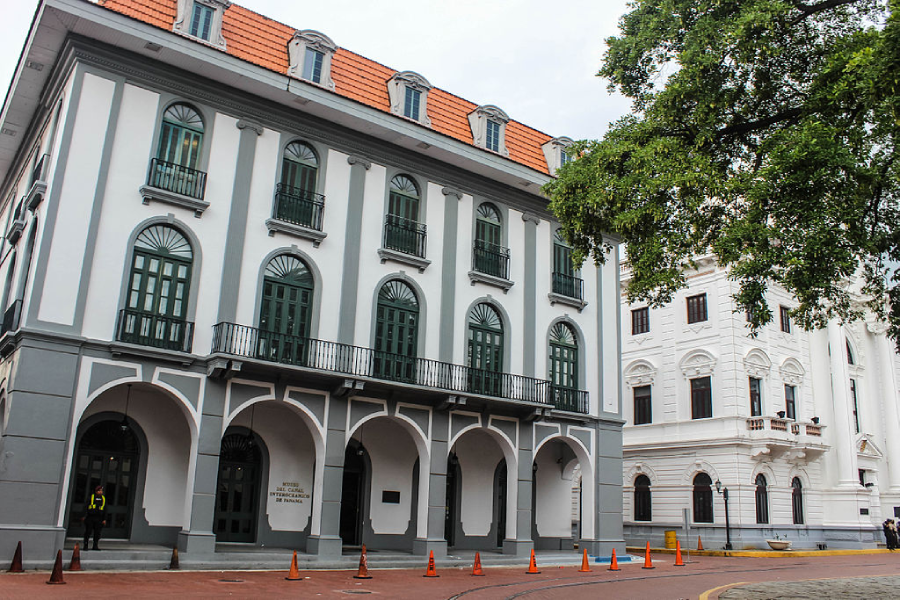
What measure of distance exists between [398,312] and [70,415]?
356 inches

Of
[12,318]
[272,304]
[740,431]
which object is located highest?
[272,304]

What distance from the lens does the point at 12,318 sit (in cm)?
1808

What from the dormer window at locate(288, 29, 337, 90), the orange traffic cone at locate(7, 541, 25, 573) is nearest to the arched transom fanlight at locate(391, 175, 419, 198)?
the dormer window at locate(288, 29, 337, 90)

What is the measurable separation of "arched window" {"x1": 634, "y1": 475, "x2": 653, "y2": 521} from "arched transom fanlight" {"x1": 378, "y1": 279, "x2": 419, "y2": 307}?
1816 cm

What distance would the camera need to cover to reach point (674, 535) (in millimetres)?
31281

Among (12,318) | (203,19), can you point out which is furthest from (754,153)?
(12,318)

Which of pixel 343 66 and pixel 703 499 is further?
pixel 703 499

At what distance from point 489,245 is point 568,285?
3529 millimetres

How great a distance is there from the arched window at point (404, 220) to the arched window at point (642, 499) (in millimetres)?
18588

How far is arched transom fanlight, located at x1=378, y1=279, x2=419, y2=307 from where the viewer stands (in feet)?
72.5

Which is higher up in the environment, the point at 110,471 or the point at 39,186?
the point at 39,186

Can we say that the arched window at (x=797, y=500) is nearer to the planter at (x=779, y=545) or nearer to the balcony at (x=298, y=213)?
the planter at (x=779, y=545)

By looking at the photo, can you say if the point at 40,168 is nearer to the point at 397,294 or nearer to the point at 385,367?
the point at 397,294

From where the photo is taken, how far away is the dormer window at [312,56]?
21188mm
